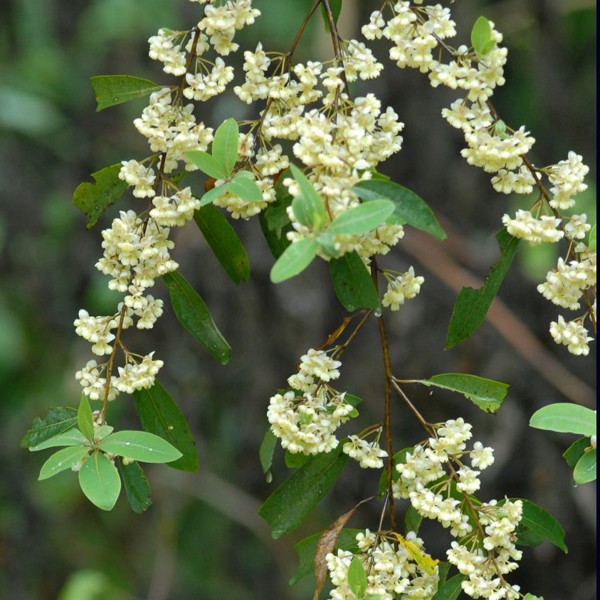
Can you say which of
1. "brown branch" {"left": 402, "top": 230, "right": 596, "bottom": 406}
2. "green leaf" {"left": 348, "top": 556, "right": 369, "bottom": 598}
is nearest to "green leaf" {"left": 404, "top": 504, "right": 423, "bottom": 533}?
"green leaf" {"left": 348, "top": 556, "right": 369, "bottom": 598}

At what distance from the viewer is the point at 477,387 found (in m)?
0.90

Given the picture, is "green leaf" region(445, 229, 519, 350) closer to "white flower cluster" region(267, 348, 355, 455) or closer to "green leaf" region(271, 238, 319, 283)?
"white flower cluster" region(267, 348, 355, 455)

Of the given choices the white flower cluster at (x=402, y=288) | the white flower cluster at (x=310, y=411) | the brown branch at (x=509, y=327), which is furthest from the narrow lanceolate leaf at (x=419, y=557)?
the brown branch at (x=509, y=327)

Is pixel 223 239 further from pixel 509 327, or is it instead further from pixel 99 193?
pixel 509 327

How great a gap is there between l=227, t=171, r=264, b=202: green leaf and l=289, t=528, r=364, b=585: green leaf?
354mm

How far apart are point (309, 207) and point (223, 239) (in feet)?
0.90

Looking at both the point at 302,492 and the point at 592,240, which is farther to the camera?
the point at 302,492

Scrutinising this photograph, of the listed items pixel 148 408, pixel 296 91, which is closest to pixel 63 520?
pixel 148 408

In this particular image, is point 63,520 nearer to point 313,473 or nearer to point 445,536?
point 445,536

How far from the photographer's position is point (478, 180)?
256cm

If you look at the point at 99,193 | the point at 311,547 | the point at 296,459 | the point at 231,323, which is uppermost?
the point at 99,193

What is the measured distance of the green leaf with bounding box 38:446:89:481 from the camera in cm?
80

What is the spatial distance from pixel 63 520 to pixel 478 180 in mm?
1734

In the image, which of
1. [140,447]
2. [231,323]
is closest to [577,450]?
[140,447]
